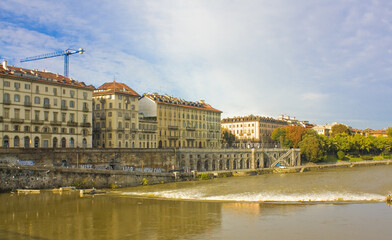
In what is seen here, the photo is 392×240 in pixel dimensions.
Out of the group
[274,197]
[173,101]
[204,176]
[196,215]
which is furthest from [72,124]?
[196,215]

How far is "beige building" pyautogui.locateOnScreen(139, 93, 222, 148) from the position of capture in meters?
100

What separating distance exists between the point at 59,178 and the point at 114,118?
3076 centimetres

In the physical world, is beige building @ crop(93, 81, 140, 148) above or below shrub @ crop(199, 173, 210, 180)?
above

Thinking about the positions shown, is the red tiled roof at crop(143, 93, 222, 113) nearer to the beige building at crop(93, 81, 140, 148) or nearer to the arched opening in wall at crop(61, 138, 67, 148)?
the beige building at crop(93, 81, 140, 148)

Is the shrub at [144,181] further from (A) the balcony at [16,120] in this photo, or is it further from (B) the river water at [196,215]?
(A) the balcony at [16,120]

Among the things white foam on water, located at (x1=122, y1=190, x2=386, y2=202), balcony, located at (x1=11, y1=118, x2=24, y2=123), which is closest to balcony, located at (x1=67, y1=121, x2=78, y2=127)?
balcony, located at (x1=11, y1=118, x2=24, y2=123)

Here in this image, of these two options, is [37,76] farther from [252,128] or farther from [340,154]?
[252,128]

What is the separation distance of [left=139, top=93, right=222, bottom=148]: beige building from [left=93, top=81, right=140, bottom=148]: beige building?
40.1 feet

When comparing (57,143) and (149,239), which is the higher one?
(57,143)

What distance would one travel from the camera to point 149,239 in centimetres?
2823

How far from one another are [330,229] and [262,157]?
78326mm

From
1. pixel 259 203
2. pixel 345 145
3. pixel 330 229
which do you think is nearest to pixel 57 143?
pixel 259 203

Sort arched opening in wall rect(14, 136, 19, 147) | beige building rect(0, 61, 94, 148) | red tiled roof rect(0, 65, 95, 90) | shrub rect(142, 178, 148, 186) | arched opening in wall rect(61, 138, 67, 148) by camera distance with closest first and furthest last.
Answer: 1. shrub rect(142, 178, 148, 186)
2. beige building rect(0, 61, 94, 148)
3. arched opening in wall rect(14, 136, 19, 147)
4. red tiled roof rect(0, 65, 95, 90)
5. arched opening in wall rect(61, 138, 67, 148)

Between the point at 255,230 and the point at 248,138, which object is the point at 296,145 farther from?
the point at 255,230
